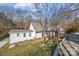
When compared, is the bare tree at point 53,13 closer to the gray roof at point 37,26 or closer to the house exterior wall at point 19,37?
the gray roof at point 37,26

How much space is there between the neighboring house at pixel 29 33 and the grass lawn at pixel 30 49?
43mm

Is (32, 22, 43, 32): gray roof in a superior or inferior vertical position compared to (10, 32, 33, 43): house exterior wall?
superior

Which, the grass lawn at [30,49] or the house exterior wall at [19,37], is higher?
the house exterior wall at [19,37]

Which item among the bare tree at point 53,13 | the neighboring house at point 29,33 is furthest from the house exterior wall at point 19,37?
the bare tree at point 53,13

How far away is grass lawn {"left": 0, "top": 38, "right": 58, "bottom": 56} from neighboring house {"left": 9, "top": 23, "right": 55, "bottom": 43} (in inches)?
1.7

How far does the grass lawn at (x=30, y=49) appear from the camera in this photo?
1807 mm

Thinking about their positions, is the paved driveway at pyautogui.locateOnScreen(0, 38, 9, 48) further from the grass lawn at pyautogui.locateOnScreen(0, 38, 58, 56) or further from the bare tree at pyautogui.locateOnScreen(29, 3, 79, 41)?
the bare tree at pyautogui.locateOnScreen(29, 3, 79, 41)

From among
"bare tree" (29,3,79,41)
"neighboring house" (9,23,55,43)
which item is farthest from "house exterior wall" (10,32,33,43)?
"bare tree" (29,3,79,41)

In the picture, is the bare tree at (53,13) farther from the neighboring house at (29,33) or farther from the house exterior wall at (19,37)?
the house exterior wall at (19,37)

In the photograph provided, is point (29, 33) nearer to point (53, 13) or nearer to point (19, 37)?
point (19, 37)

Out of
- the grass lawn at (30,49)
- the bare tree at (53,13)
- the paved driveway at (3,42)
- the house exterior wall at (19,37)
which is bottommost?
the grass lawn at (30,49)

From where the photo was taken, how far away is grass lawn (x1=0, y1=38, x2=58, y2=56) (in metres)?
1.81

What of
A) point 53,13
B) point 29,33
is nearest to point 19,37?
point 29,33

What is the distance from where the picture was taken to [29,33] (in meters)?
1.82
